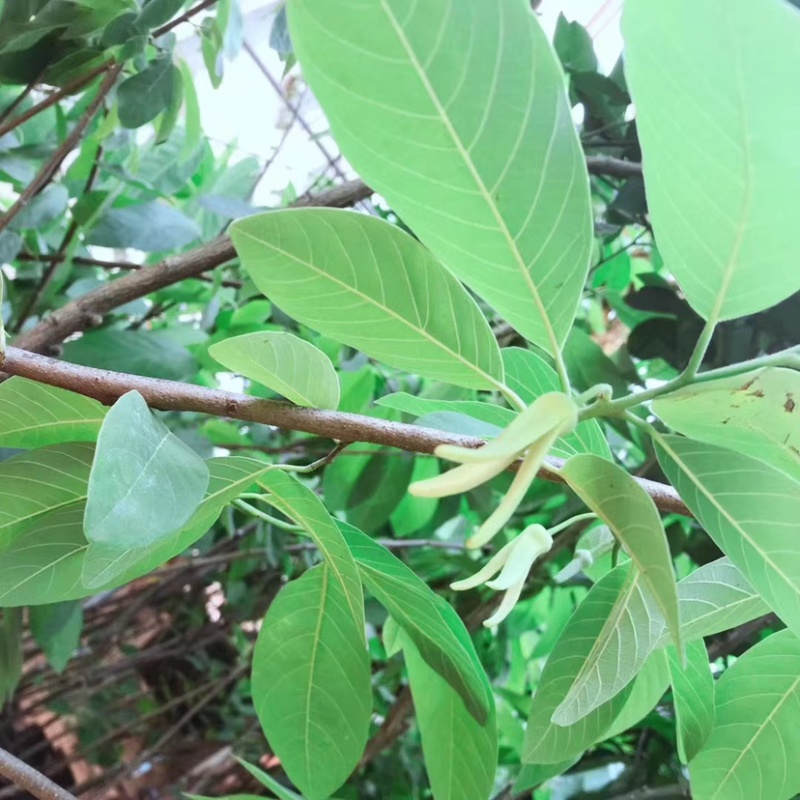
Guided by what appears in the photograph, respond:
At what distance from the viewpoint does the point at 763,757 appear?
383mm

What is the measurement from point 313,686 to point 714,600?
0.22 meters

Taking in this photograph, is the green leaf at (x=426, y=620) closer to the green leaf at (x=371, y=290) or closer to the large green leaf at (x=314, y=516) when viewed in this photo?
the large green leaf at (x=314, y=516)

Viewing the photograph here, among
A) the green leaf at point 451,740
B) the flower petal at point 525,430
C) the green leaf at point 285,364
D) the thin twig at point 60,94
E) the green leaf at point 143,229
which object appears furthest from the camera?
the green leaf at point 143,229

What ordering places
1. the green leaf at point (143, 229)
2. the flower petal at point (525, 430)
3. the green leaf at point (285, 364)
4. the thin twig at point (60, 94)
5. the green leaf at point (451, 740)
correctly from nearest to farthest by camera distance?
the flower petal at point (525, 430) → the green leaf at point (285, 364) → the green leaf at point (451, 740) → the thin twig at point (60, 94) → the green leaf at point (143, 229)

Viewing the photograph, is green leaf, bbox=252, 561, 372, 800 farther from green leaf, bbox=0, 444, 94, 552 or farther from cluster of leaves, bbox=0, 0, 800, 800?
green leaf, bbox=0, 444, 94, 552

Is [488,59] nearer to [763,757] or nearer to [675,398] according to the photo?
[675,398]

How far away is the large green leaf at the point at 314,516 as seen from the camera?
33cm

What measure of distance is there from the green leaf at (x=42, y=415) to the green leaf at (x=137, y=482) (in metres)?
0.07

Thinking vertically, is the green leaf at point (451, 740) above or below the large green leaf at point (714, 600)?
below

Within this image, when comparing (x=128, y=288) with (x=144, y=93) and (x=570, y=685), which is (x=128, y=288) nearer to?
(x=144, y=93)

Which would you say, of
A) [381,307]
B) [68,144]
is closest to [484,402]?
[381,307]

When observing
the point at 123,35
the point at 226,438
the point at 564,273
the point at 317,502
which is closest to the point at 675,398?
the point at 564,273

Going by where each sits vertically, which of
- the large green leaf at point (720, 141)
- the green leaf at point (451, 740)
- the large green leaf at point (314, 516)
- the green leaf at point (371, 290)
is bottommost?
the green leaf at point (451, 740)

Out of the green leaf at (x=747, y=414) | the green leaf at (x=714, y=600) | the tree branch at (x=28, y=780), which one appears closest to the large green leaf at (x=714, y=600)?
the green leaf at (x=714, y=600)
